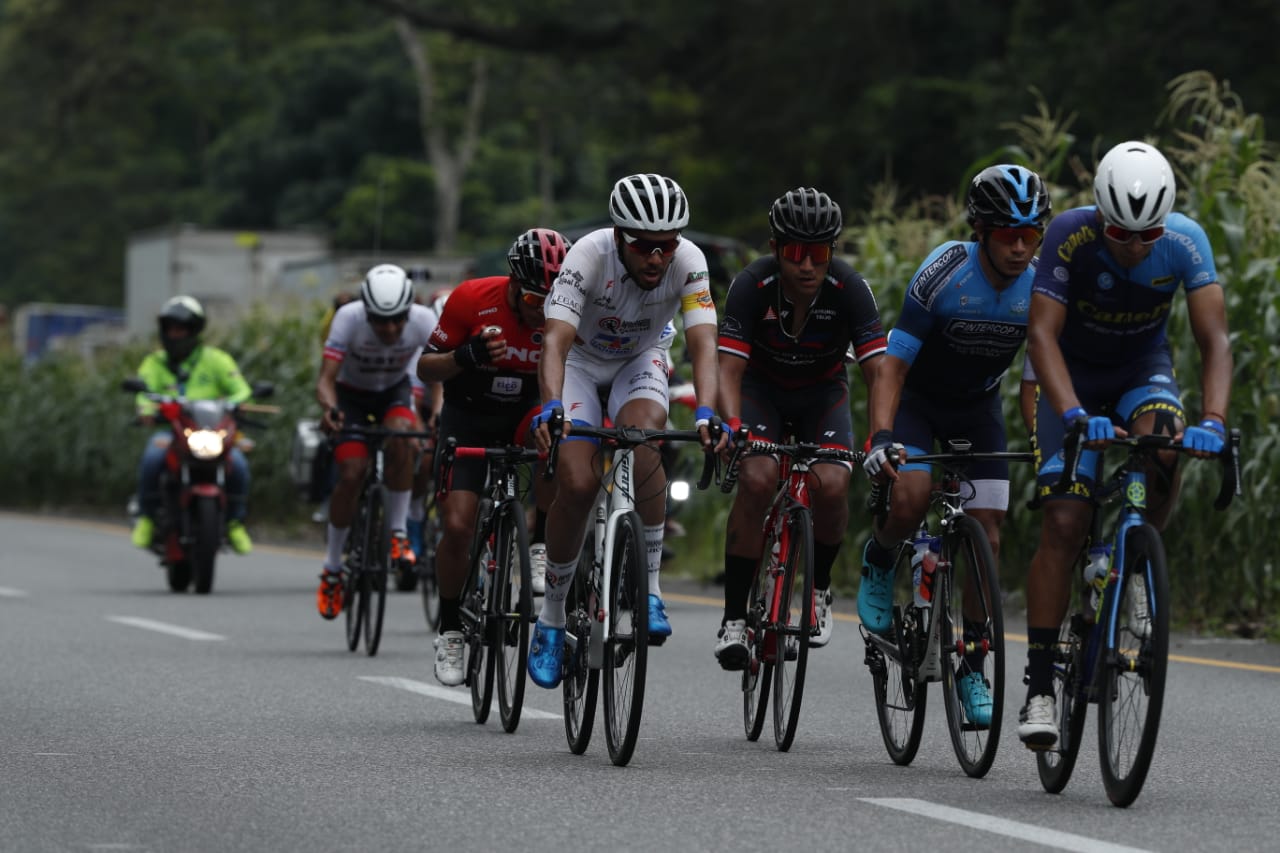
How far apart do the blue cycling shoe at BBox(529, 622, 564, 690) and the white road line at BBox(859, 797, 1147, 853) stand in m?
1.60

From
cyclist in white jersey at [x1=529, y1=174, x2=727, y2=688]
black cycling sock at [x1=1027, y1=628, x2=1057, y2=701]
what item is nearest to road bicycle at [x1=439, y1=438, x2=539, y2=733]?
cyclist in white jersey at [x1=529, y1=174, x2=727, y2=688]

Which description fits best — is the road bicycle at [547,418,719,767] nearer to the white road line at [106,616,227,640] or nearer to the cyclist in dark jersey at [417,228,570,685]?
the cyclist in dark jersey at [417,228,570,685]

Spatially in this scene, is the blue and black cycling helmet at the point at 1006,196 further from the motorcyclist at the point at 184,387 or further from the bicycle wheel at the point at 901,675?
the motorcyclist at the point at 184,387

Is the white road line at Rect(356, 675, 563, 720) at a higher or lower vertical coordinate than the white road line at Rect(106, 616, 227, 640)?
higher

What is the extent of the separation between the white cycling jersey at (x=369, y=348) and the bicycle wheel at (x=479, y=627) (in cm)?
389

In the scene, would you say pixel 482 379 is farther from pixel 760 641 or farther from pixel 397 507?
pixel 397 507

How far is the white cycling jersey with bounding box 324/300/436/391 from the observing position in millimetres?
13703

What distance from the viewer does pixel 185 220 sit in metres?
75.9

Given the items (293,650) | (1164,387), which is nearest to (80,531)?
(293,650)

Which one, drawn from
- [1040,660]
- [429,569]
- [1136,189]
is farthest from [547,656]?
[429,569]

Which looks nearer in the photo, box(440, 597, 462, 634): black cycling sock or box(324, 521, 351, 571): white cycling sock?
box(440, 597, 462, 634): black cycling sock

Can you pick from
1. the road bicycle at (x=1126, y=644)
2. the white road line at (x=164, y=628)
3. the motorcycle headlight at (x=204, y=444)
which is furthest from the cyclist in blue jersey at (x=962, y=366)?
the motorcycle headlight at (x=204, y=444)

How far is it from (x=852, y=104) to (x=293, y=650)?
2339cm

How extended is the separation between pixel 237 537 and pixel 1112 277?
1172cm
